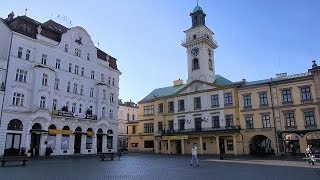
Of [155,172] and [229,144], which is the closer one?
[155,172]

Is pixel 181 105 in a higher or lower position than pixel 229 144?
higher

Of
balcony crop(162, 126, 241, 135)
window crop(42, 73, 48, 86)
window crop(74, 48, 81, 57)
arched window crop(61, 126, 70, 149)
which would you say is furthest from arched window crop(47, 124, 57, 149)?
balcony crop(162, 126, 241, 135)

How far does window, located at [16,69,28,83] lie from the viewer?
3611 centimetres

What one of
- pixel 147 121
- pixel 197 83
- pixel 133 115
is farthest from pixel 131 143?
pixel 197 83

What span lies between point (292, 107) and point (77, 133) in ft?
108

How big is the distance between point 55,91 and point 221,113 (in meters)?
27.7

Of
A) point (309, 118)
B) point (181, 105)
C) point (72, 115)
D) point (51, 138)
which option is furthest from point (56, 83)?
point (309, 118)

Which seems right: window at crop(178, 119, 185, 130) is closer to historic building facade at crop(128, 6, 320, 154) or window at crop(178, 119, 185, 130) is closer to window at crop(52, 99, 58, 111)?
historic building facade at crop(128, 6, 320, 154)

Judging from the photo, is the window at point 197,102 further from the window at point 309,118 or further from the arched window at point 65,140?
the arched window at point 65,140

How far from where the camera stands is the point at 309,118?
4053 centimetres

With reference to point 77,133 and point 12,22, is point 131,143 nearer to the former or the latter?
point 77,133

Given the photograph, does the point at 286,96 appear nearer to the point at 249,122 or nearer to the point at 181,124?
the point at 249,122

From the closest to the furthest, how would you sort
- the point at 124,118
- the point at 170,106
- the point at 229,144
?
the point at 229,144
the point at 170,106
the point at 124,118

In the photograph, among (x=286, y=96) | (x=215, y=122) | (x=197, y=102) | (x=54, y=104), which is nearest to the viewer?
(x=54, y=104)
